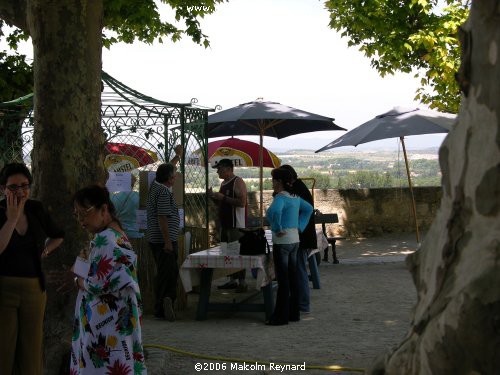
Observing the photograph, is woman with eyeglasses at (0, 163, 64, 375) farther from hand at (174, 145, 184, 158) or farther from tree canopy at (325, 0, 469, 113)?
tree canopy at (325, 0, 469, 113)

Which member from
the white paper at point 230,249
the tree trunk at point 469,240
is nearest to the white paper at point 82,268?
the tree trunk at point 469,240

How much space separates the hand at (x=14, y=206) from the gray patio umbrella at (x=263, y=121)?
8.17 meters

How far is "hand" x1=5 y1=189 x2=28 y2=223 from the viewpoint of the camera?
5266 millimetres

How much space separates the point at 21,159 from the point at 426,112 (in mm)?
6518

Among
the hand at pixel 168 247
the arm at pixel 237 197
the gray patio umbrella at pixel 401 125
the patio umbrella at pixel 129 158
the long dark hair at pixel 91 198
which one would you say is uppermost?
the gray patio umbrella at pixel 401 125

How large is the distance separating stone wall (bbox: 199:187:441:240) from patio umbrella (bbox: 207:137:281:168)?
3.78 ft

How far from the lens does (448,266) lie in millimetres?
2463

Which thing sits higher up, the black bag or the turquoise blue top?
the turquoise blue top

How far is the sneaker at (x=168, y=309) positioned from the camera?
9211mm

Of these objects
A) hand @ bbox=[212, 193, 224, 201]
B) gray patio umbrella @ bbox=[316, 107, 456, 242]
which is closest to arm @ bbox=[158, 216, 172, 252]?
hand @ bbox=[212, 193, 224, 201]

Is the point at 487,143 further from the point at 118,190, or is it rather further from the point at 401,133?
the point at 401,133

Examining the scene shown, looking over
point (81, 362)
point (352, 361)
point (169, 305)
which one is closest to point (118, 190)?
point (169, 305)

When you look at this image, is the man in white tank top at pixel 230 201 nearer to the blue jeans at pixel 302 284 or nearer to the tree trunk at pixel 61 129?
the blue jeans at pixel 302 284

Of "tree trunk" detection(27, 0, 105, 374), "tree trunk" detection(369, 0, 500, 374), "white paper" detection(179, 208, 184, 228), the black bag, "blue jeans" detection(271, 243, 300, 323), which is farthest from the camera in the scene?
"white paper" detection(179, 208, 184, 228)
